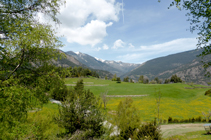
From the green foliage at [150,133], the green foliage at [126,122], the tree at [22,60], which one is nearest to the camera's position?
the tree at [22,60]

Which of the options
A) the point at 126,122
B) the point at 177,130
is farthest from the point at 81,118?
the point at 177,130

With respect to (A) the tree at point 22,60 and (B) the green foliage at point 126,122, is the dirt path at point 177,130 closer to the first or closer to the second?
(B) the green foliage at point 126,122

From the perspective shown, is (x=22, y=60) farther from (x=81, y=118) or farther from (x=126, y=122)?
(x=126, y=122)

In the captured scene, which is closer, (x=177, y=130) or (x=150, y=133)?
(x=150, y=133)

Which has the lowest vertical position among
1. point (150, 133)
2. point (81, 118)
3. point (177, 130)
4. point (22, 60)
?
point (177, 130)

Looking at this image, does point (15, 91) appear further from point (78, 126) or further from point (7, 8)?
point (78, 126)

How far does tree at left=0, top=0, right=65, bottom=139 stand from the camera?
19.0 feet

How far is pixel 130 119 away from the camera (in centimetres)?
1792

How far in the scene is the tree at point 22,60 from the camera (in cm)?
580

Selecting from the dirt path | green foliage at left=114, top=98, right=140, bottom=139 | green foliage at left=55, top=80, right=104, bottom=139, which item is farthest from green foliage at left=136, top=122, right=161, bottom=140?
the dirt path

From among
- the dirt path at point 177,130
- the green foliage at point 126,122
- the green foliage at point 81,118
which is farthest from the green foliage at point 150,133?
the dirt path at point 177,130

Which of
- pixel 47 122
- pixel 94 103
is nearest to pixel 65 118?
pixel 94 103

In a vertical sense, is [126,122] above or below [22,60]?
below

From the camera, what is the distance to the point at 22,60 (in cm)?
669
